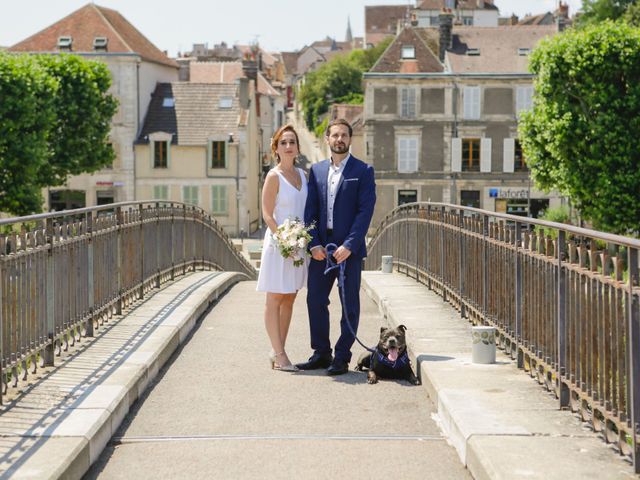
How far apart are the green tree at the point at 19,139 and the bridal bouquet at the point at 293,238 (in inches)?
1345

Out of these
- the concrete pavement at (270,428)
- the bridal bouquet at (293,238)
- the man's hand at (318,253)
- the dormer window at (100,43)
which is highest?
the dormer window at (100,43)

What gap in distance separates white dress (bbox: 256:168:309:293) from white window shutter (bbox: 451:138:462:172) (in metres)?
51.9

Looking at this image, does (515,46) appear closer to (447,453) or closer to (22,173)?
(22,173)

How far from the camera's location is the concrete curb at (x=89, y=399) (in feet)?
18.0

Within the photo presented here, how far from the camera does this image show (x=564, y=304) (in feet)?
22.0

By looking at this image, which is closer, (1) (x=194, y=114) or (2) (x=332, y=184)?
(2) (x=332, y=184)

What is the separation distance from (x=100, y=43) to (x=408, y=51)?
57.8ft

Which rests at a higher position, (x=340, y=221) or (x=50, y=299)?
Result: (x=340, y=221)

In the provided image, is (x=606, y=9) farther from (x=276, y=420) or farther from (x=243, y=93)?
(x=276, y=420)

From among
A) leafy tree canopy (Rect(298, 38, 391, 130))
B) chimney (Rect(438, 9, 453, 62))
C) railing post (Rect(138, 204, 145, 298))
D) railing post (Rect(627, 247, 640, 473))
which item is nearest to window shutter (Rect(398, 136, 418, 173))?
chimney (Rect(438, 9, 453, 62))

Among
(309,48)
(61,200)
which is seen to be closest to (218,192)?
(61,200)

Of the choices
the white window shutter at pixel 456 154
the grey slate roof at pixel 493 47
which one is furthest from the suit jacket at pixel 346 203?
the grey slate roof at pixel 493 47

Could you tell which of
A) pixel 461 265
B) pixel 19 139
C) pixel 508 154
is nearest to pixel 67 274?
pixel 461 265

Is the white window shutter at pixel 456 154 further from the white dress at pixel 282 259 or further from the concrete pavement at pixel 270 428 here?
the white dress at pixel 282 259
